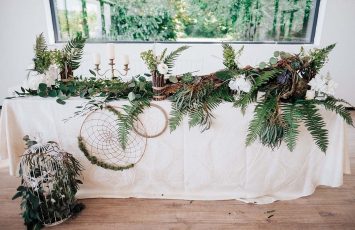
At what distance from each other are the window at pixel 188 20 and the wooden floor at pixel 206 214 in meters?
2.66

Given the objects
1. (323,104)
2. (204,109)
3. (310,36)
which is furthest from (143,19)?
(323,104)

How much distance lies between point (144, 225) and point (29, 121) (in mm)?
1023

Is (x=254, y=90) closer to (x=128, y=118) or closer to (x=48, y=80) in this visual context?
(x=128, y=118)

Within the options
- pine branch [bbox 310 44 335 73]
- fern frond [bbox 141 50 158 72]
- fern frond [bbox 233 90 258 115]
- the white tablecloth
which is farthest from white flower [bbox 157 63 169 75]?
pine branch [bbox 310 44 335 73]

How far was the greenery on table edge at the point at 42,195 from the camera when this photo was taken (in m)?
1.63

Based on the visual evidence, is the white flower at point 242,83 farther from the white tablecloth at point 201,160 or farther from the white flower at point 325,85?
the white flower at point 325,85

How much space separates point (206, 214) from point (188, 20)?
9.72ft

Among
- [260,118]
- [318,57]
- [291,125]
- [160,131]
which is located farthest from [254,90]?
[160,131]

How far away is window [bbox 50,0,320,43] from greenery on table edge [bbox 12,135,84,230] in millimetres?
2699

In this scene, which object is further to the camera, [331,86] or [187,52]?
[187,52]

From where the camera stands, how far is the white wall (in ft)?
11.8

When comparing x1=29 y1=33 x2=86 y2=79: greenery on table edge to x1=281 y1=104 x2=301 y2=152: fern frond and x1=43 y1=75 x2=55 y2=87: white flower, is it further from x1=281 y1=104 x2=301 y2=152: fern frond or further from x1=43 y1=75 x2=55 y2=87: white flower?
x1=281 y1=104 x2=301 y2=152: fern frond

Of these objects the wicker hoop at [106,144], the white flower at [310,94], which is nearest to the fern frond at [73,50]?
the wicker hoop at [106,144]

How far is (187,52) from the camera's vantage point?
3.83m
